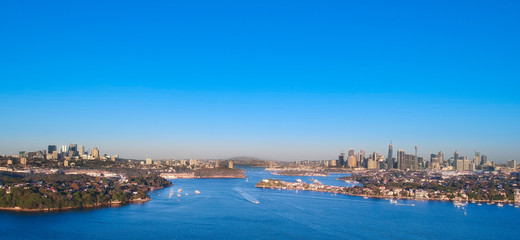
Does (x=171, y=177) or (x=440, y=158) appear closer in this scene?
(x=171, y=177)

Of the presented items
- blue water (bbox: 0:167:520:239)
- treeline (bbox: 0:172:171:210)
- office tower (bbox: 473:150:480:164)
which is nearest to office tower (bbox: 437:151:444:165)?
office tower (bbox: 473:150:480:164)

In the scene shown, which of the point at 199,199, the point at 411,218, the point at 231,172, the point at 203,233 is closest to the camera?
the point at 203,233

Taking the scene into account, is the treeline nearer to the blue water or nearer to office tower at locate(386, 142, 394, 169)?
the blue water

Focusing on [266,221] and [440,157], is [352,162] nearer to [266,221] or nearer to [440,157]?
[440,157]

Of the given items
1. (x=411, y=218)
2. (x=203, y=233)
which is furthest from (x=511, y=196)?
(x=203, y=233)

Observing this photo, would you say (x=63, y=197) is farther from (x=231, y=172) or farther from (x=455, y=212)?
(x=231, y=172)

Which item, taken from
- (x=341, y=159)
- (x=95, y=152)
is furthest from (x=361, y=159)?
(x=95, y=152)

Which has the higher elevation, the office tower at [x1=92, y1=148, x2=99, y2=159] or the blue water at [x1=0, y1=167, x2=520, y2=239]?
the office tower at [x1=92, y1=148, x2=99, y2=159]

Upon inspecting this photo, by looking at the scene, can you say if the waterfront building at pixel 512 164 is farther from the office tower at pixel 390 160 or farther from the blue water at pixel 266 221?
the blue water at pixel 266 221
